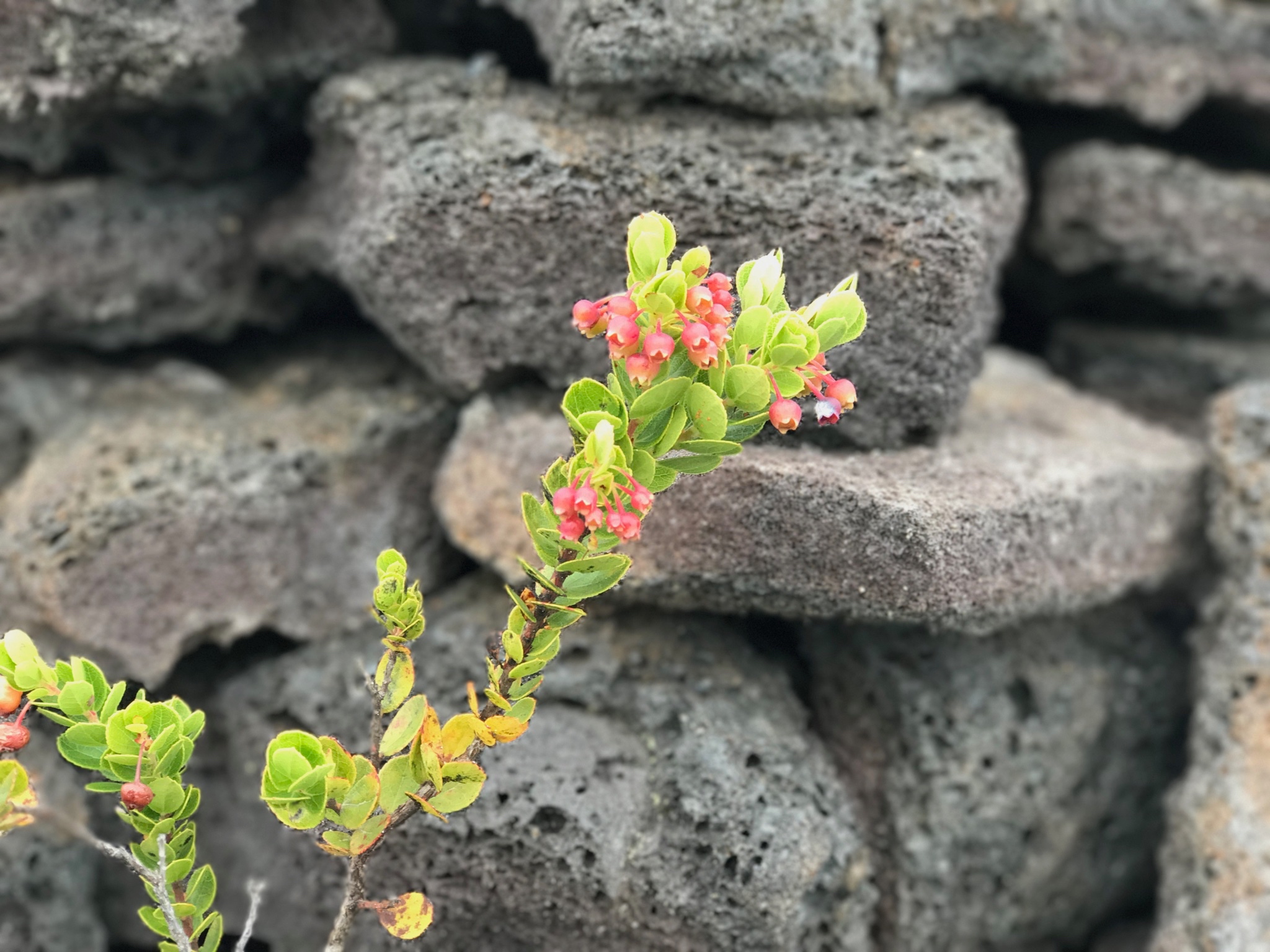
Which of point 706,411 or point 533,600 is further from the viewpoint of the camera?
point 533,600

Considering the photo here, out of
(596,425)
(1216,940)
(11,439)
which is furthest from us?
(11,439)

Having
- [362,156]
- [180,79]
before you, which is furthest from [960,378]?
[180,79]

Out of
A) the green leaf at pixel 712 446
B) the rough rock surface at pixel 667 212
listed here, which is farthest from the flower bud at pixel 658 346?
the rough rock surface at pixel 667 212

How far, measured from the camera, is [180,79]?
1923mm

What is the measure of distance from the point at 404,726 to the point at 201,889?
37 centimetres

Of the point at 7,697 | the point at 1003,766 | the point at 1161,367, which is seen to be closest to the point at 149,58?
the point at 7,697

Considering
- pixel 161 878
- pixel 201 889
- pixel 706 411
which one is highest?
pixel 706 411

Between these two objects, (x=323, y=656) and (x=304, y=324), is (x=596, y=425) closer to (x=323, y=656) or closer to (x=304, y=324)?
(x=323, y=656)

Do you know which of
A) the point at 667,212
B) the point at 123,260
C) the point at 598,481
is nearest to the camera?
the point at 598,481

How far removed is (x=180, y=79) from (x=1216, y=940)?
2.16m

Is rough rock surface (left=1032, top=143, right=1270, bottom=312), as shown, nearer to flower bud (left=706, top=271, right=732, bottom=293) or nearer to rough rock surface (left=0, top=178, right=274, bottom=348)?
flower bud (left=706, top=271, right=732, bottom=293)

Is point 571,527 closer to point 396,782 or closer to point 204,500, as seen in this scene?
point 396,782

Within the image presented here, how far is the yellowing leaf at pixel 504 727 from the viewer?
1.30 m

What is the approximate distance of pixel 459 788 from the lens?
132 centimetres
